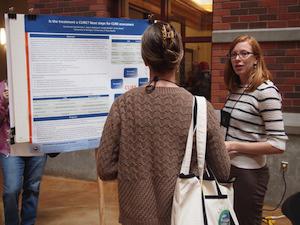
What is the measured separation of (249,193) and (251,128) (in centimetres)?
38

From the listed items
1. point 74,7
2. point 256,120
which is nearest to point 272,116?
point 256,120

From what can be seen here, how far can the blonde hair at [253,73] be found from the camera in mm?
2332

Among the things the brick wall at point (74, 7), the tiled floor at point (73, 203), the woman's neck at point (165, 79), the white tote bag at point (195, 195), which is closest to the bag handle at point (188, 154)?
the white tote bag at point (195, 195)

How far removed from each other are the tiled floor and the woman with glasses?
1943 mm

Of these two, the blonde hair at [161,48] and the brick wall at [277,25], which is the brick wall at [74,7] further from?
the blonde hair at [161,48]

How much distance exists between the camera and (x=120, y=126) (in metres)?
1.76

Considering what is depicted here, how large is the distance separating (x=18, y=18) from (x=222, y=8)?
2.72 m

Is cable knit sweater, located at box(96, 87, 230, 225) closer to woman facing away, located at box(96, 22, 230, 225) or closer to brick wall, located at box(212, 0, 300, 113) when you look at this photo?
woman facing away, located at box(96, 22, 230, 225)

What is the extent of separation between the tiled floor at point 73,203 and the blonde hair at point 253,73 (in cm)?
214

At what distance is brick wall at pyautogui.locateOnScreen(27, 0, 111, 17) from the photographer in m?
5.19

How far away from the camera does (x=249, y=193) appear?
233 cm

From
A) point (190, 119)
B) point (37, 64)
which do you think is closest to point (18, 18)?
point (37, 64)

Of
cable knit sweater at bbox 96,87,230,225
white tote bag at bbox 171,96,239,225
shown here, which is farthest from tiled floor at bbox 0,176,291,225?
white tote bag at bbox 171,96,239,225

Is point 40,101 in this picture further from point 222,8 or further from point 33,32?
point 222,8
